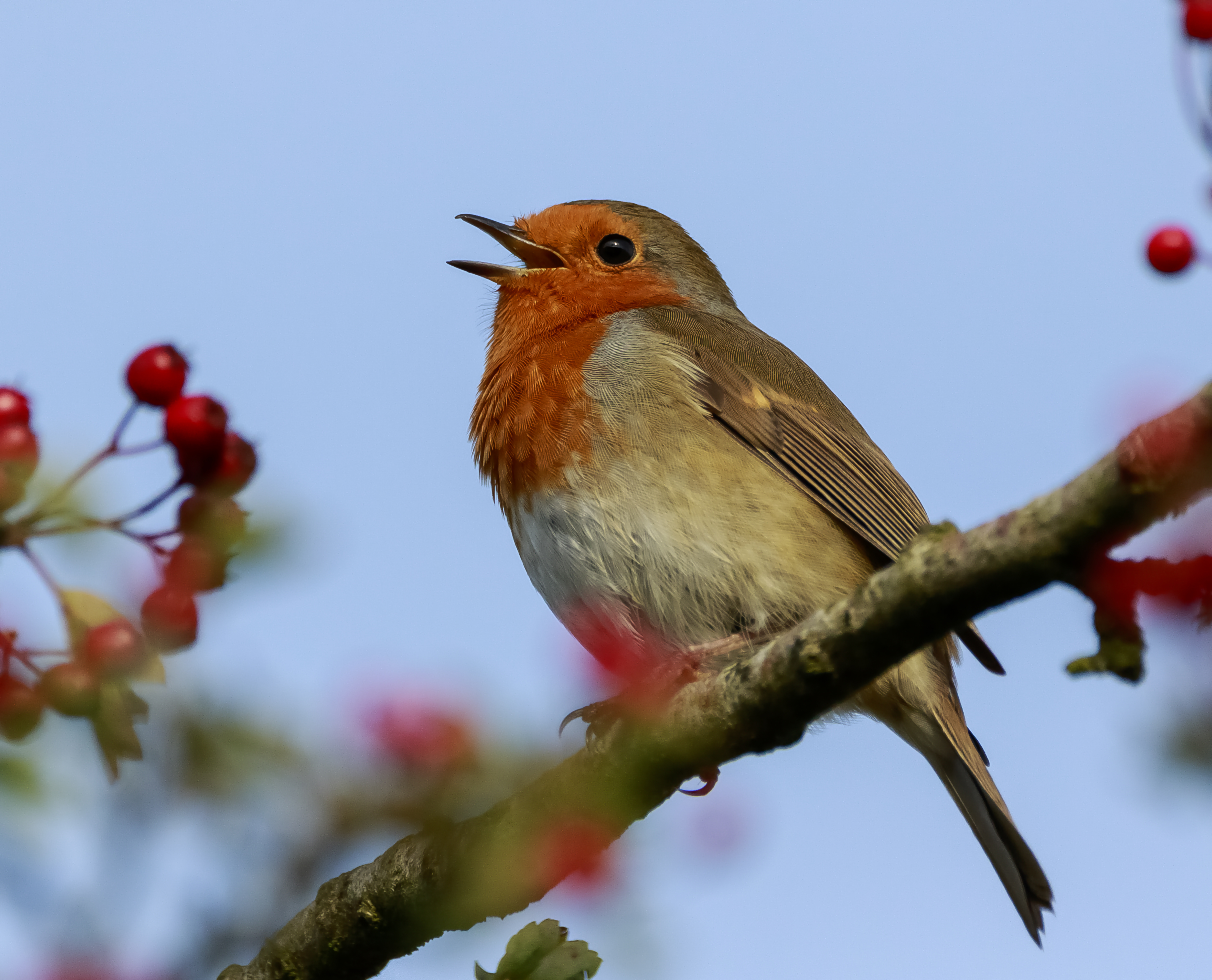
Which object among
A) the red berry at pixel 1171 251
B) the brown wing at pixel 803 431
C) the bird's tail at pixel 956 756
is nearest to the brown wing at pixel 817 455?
the brown wing at pixel 803 431

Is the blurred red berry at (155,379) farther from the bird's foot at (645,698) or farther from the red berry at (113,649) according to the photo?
the bird's foot at (645,698)

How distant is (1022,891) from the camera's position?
5.06 m

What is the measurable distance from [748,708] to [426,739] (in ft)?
4.95

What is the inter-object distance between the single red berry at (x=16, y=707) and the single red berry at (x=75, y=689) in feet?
0.16

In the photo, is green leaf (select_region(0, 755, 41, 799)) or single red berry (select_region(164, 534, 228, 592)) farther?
single red berry (select_region(164, 534, 228, 592))

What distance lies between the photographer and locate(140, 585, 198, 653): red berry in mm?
1717

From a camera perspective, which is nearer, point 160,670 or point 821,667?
point 160,670

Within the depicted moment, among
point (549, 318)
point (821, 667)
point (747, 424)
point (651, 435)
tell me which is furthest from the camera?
point (549, 318)

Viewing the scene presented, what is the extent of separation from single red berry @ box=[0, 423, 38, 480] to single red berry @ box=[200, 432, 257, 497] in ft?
0.77

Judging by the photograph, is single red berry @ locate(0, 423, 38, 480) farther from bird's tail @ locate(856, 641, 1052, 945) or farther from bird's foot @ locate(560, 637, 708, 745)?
bird's tail @ locate(856, 641, 1052, 945)

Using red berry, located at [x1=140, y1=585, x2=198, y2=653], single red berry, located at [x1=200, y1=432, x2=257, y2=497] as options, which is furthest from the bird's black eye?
red berry, located at [x1=140, y1=585, x2=198, y2=653]

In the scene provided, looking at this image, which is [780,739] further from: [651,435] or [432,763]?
[651,435]

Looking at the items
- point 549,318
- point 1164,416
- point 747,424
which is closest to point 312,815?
point 1164,416

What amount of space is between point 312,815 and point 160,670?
268mm
